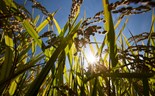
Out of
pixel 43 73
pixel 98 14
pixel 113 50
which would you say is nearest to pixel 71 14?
pixel 98 14

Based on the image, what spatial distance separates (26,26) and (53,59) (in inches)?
14.7

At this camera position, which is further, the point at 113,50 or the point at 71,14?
the point at 71,14

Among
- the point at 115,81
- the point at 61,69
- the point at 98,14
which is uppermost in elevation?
the point at 98,14

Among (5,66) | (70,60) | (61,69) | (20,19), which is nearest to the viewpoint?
(20,19)

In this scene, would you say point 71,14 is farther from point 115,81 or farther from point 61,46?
point 115,81

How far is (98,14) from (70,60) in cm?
66

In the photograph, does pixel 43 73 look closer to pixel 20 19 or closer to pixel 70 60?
pixel 20 19

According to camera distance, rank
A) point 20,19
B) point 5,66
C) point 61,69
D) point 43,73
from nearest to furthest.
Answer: point 43,73
point 20,19
point 5,66
point 61,69

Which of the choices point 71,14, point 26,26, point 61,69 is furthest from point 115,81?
point 26,26

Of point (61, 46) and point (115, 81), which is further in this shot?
point (115, 81)

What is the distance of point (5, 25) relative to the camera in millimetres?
1379

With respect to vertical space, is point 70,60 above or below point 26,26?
below

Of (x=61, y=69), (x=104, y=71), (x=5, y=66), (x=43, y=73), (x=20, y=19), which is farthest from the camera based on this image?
(x=61, y=69)

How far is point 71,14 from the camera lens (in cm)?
159
